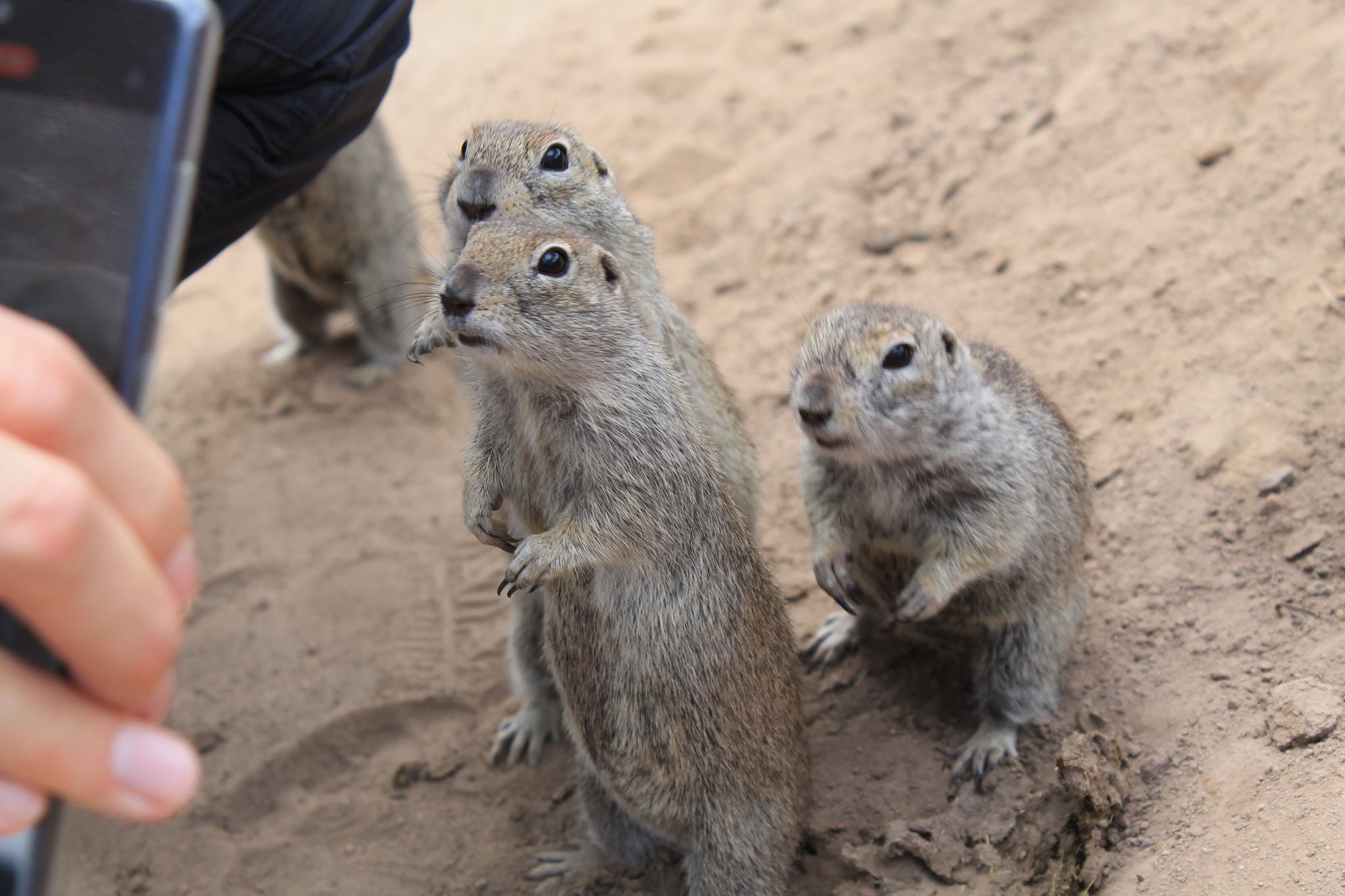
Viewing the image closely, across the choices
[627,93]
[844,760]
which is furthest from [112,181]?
[627,93]

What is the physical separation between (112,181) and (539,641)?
9.02 ft

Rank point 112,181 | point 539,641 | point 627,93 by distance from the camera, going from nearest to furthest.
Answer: point 112,181
point 539,641
point 627,93

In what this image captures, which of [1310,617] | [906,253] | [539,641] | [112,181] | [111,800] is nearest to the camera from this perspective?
[111,800]

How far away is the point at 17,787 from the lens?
3.46ft

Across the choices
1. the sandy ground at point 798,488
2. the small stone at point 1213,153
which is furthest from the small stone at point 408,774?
the small stone at point 1213,153

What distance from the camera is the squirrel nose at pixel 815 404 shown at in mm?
2865

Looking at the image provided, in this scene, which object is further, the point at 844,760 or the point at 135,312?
the point at 844,760

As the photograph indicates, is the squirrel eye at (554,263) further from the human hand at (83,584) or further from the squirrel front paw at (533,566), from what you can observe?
the human hand at (83,584)

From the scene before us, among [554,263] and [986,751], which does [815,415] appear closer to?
[554,263]

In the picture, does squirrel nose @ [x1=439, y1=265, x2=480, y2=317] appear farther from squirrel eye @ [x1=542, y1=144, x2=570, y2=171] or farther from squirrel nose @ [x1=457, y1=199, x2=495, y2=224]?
squirrel eye @ [x1=542, y1=144, x2=570, y2=171]

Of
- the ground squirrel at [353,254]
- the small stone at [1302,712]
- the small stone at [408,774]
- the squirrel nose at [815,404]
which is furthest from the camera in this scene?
the ground squirrel at [353,254]

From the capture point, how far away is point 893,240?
18.0 ft

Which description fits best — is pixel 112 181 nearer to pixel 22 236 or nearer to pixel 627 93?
pixel 22 236

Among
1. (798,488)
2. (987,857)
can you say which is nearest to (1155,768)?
(987,857)
